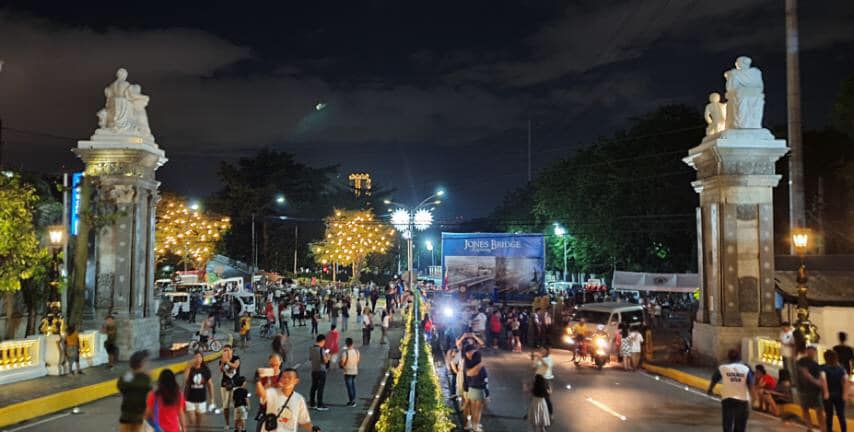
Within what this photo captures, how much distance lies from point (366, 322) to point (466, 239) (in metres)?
14.4

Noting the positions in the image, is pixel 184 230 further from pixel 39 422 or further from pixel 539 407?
pixel 539 407

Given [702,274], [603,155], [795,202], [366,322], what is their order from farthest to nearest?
[603,155]
[366,322]
[795,202]
[702,274]

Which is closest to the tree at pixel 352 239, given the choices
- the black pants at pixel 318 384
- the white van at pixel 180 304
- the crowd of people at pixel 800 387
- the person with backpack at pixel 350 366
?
the white van at pixel 180 304

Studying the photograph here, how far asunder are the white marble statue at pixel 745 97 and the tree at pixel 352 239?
48.8 m

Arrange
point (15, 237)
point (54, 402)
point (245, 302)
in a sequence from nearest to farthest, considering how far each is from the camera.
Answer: point (54, 402)
point (15, 237)
point (245, 302)

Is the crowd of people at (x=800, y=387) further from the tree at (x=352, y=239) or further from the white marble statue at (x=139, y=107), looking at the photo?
the tree at (x=352, y=239)

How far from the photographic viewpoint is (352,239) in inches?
2753

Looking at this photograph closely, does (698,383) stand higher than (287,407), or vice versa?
(287,407)

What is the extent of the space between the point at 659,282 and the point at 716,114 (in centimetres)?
2208

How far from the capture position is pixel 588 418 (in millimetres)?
13984

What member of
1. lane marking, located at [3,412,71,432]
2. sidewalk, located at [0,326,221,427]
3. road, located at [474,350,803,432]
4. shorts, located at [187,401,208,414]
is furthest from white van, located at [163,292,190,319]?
shorts, located at [187,401,208,414]

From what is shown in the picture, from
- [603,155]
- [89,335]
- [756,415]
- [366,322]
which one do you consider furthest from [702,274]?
[603,155]

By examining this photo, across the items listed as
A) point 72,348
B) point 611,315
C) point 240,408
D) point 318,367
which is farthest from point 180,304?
point 240,408

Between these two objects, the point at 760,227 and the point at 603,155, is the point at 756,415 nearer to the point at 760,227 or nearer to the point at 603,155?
the point at 760,227
